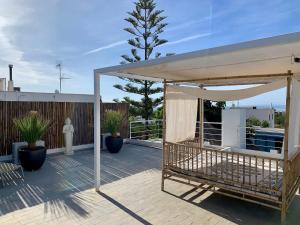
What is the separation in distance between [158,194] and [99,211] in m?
1.11

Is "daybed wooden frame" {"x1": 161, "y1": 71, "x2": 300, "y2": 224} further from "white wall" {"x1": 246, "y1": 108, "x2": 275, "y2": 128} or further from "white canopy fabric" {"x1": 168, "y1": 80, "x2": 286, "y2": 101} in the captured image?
"white wall" {"x1": 246, "y1": 108, "x2": 275, "y2": 128}

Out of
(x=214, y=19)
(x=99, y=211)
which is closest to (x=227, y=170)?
(x=99, y=211)

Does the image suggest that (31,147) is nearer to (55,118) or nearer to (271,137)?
(55,118)

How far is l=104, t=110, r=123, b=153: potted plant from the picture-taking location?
7.71 metres

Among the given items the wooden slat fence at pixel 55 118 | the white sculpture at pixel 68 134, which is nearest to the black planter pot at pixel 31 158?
the wooden slat fence at pixel 55 118

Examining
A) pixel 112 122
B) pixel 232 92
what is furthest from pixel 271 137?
pixel 112 122

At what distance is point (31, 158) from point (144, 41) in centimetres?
828

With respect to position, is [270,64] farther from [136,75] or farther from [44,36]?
[44,36]

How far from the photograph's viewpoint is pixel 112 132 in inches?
315

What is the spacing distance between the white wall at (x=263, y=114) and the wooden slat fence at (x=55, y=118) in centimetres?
550

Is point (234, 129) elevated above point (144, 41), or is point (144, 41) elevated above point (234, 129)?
point (144, 41)

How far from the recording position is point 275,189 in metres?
3.35

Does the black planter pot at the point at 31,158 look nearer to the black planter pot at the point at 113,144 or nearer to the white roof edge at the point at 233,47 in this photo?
the black planter pot at the point at 113,144

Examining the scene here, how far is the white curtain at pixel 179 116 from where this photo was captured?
492 centimetres
